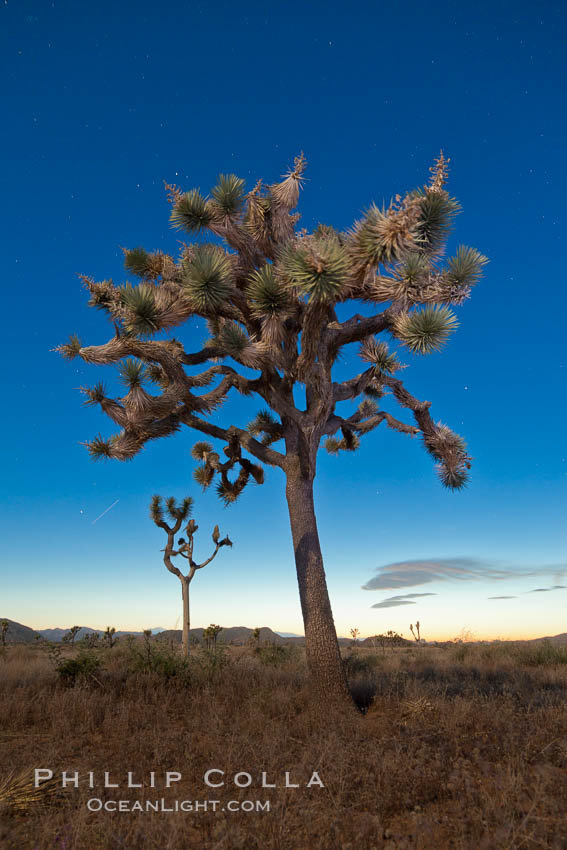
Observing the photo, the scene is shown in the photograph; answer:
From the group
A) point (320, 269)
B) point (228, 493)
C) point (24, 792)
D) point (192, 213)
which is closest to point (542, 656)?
point (228, 493)

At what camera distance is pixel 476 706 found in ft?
25.8

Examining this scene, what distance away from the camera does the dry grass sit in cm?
427

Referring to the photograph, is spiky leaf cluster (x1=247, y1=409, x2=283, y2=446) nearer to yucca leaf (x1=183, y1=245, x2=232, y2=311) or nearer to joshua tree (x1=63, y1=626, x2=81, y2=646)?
yucca leaf (x1=183, y1=245, x2=232, y2=311)

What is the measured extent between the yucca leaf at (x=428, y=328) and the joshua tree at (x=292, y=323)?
0.02 m

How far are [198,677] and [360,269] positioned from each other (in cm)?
A: 792

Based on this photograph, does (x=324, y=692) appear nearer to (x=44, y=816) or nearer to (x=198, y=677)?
(x=198, y=677)

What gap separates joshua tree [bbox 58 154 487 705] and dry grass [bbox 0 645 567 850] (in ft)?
5.31

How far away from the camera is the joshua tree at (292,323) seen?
8.50 m

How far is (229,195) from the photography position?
416 inches

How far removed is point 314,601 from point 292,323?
5291 mm

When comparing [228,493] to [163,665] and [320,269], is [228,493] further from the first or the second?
[320,269]

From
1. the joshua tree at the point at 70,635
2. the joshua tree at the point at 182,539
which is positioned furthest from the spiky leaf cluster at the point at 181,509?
the joshua tree at the point at 70,635

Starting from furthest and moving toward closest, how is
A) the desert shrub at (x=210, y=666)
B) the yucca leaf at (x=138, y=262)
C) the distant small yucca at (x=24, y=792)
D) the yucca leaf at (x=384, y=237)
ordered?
the yucca leaf at (x=138, y=262)
the desert shrub at (x=210, y=666)
the yucca leaf at (x=384, y=237)
the distant small yucca at (x=24, y=792)

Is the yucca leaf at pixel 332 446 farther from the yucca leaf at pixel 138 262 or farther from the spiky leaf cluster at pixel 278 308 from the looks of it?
the yucca leaf at pixel 138 262
